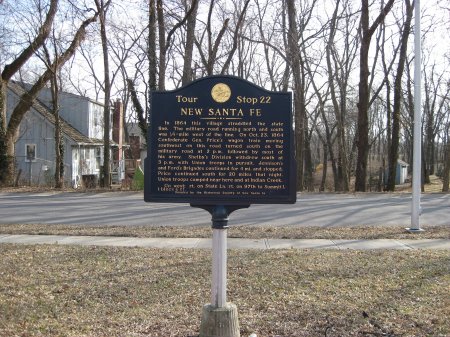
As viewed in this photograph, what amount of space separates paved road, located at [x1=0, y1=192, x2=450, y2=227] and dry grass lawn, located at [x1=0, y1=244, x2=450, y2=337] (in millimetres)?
4489

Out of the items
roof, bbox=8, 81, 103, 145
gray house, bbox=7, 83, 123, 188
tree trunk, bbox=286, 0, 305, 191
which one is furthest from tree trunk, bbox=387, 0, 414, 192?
roof, bbox=8, 81, 103, 145

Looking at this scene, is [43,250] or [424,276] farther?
[43,250]

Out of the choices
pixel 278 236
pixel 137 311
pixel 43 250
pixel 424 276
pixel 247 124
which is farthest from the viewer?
pixel 278 236

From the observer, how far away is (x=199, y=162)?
15.7 ft

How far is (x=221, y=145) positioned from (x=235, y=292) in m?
2.15

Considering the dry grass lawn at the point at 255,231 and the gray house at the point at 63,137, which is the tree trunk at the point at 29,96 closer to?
the gray house at the point at 63,137

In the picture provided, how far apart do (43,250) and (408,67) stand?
134 feet

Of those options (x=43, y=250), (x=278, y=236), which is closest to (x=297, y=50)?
(x=278, y=236)

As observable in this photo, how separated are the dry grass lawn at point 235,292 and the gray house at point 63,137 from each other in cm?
2799

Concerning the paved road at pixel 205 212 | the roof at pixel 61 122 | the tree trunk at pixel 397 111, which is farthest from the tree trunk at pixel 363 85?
the roof at pixel 61 122

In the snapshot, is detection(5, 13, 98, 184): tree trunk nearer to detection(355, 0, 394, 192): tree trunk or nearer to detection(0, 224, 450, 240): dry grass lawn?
detection(355, 0, 394, 192): tree trunk

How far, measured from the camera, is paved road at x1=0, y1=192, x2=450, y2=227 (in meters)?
13.0

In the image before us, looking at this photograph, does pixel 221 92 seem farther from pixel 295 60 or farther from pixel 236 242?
pixel 295 60

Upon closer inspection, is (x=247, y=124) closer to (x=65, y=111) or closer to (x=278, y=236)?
(x=278, y=236)
